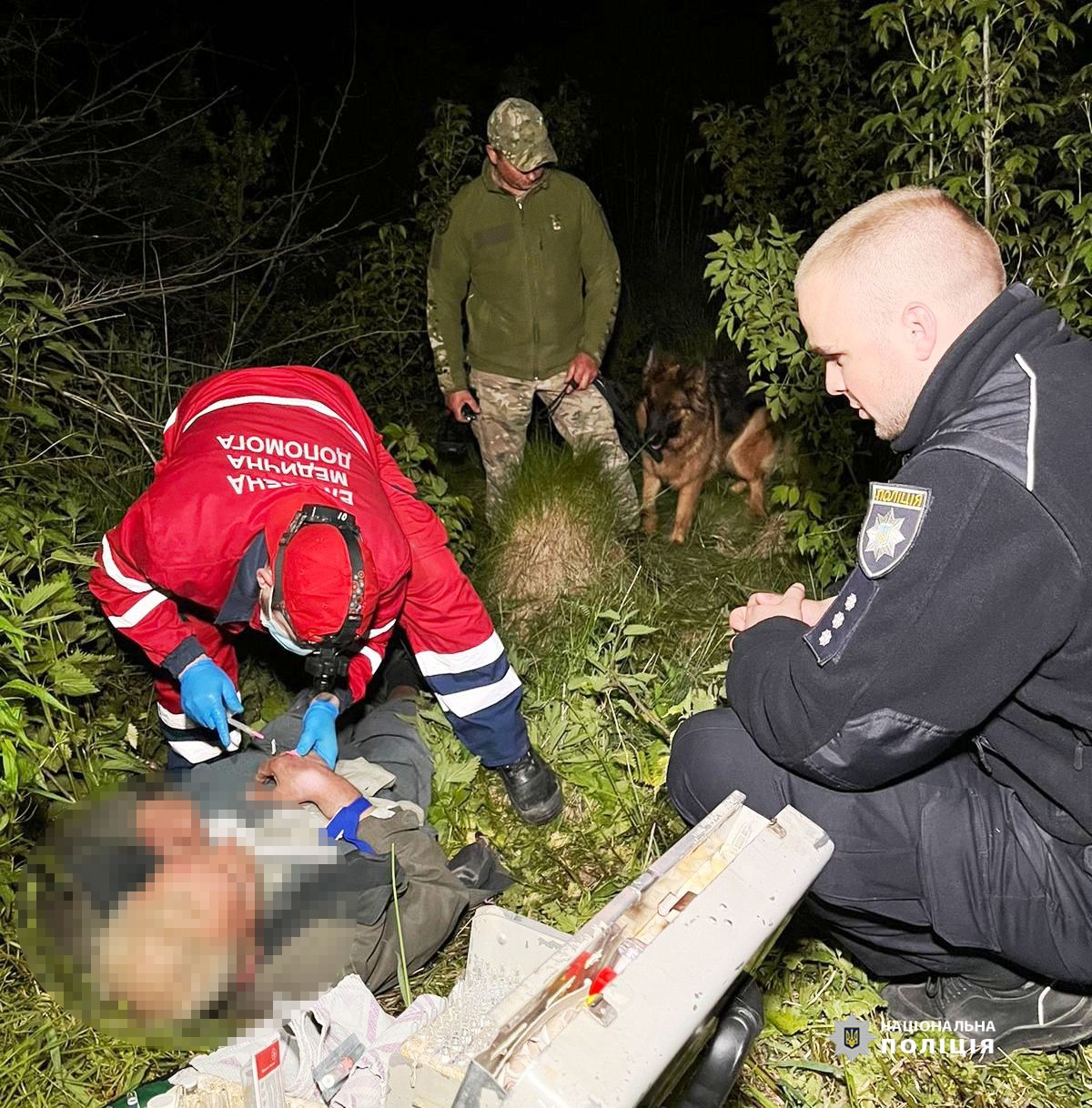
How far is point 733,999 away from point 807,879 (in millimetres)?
313

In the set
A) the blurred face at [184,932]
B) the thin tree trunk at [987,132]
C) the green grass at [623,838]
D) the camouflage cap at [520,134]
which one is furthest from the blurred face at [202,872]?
the camouflage cap at [520,134]

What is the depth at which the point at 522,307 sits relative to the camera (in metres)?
4.98

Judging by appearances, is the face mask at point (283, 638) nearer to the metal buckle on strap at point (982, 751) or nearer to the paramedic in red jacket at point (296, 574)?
the paramedic in red jacket at point (296, 574)

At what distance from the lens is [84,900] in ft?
6.01

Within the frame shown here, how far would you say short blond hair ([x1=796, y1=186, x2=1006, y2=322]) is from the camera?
1.75 metres

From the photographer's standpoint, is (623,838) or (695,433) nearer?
(623,838)

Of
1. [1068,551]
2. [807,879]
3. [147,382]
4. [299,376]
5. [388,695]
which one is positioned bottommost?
[388,695]

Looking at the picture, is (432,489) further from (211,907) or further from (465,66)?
(465,66)

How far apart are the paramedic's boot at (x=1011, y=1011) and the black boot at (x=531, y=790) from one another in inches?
47.4

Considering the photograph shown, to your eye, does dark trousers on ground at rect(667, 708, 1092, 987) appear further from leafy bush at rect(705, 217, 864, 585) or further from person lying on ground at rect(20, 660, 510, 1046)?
leafy bush at rect(705, 217, 864, 585)

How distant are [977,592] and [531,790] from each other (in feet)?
6.02

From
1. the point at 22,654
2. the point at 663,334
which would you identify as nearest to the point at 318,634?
the point at 22,654

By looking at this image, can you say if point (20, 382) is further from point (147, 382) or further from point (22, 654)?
point (22, 654)

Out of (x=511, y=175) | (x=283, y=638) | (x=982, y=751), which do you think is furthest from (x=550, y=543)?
(x=982, y=751)
